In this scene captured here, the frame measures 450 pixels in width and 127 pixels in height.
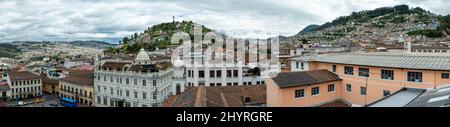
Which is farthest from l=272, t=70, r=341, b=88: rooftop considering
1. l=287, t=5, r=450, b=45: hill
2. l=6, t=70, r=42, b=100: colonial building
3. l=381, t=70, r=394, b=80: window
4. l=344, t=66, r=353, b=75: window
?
l=287, t=5, r=450, b=45: hill

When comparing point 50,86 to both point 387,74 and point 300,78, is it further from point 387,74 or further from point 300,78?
point 387,74

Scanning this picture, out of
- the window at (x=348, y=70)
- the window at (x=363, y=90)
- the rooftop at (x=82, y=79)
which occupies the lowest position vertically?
the rooftop at (x=82, y=79)

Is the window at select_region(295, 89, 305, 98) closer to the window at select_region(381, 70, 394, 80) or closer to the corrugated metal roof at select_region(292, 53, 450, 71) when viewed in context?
the corrugated metal roof at select_region(292, 53, 450, 71)

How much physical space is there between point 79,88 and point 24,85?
9.94 metres

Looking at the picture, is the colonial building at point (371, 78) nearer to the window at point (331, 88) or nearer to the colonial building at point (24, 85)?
the window at point (331, 88)

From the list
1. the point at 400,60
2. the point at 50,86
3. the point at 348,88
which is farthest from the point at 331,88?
the point at 50,86

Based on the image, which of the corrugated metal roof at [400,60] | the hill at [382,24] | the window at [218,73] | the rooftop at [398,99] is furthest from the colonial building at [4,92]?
the hill at [382,24]

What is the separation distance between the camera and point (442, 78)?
15.1 meters

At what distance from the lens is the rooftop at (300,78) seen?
1583 cm

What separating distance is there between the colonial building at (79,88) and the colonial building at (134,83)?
219 cm

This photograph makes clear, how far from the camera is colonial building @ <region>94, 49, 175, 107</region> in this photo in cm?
3002

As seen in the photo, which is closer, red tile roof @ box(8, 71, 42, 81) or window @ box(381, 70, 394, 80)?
window @ box(381, 70, 394, 80)

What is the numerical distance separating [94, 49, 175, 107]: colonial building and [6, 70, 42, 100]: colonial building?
13.8 metres

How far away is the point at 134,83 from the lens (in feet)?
101
